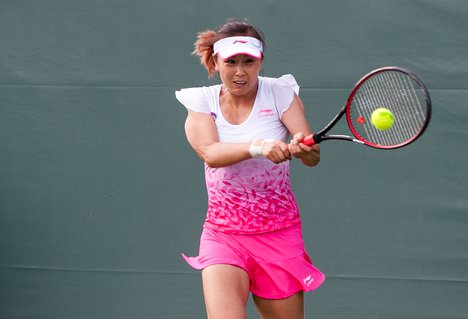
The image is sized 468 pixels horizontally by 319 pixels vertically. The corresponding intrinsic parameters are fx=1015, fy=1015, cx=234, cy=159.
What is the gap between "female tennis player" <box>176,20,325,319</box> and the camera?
3.78 metres

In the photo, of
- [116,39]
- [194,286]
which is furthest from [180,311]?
[116,39]

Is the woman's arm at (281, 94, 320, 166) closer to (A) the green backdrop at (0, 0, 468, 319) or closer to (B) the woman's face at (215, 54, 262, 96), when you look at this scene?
(B) the woman's face at (215, 54, 262, 96)

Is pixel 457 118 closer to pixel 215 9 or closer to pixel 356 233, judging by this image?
pixel 356 233

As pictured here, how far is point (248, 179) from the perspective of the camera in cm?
385

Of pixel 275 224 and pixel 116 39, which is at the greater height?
pixel 116 39

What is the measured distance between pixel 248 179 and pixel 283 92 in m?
0.36

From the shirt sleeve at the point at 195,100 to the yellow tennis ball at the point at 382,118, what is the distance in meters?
0.68

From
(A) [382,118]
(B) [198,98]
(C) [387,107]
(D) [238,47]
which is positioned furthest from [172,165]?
(A) [382,118]

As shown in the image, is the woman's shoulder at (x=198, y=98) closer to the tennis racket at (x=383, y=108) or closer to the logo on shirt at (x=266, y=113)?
the logo on shirt at (x=266, y=113)

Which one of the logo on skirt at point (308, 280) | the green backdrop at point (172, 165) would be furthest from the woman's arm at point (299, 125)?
the green backdrop at point (172, 165)

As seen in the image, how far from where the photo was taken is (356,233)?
198 inches

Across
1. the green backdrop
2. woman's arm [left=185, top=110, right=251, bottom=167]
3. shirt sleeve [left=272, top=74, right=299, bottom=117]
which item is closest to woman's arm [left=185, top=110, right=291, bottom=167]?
woman's arm [left=185, top=110, right=251, bottom=167]

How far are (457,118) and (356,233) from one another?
0.75m

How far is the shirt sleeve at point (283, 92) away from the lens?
12.7 ft
